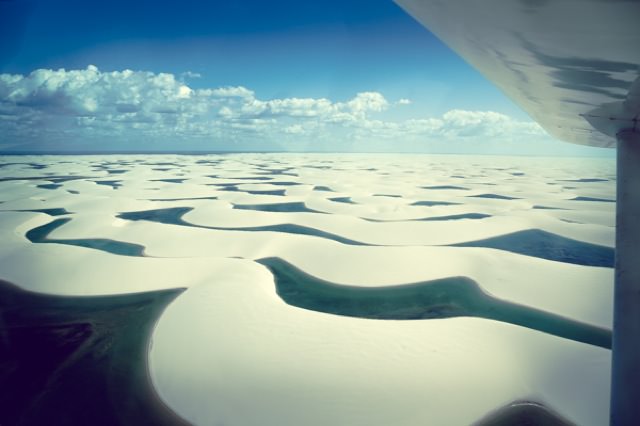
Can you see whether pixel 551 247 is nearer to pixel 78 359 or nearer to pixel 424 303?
pixel 424 303

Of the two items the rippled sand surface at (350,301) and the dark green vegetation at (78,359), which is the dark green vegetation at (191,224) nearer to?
the rippled sand surface at (350,301)

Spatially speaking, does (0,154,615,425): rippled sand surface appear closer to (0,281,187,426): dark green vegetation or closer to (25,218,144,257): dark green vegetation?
(25,218,144,257): dark green vegetation

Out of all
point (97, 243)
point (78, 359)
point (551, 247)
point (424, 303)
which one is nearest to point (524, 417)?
point (424, 303)

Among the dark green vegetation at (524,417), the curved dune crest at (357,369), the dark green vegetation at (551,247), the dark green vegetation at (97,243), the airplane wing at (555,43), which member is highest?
the airplane wing at (555,43)

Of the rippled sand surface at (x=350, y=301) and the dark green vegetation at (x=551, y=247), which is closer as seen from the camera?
the rippled sand surface at (x=350, y=301)

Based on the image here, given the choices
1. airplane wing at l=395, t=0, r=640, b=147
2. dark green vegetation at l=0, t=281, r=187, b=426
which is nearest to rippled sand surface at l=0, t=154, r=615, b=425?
dark green vegetation at l=0, t=281, r=187, b=426

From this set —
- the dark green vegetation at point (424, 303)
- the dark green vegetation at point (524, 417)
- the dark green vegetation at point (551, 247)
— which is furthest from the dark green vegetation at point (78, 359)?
the dark green vegetation at point (551, 247)

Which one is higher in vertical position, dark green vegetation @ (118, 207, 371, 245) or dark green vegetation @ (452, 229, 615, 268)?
dark green vegetation @ (118, 207, 371, 245)
